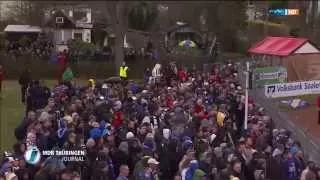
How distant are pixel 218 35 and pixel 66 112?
39.2m

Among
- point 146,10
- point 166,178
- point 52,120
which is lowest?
point 166,178

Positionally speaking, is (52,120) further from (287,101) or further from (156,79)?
(156,79)

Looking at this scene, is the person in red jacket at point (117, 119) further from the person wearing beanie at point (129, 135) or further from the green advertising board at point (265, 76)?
the green advertising board at point (265, 76)

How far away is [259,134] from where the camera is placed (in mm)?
16500

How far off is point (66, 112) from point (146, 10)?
120 feet

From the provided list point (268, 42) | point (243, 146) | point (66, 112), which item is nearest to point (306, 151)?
point (243, 146)

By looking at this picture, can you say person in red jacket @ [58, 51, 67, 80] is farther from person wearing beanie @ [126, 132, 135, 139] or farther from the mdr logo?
the mdr logo

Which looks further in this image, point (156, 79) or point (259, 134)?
point (156, 79)

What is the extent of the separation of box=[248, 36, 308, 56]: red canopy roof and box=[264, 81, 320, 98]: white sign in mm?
5498

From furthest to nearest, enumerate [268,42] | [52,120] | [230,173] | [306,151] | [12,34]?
[12,34] < [268,42] < [306,151] < [52,120] < [230,173]

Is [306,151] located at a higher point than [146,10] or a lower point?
lower

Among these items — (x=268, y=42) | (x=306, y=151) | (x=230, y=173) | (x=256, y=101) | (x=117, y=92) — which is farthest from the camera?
(x=268, y=42)

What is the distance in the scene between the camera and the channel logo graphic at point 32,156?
12836 millimetres

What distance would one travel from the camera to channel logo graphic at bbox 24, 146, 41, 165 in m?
12.8
